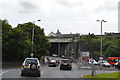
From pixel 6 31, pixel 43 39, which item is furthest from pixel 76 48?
pixel 6 31

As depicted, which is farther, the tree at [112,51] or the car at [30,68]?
the tree at [112,51]

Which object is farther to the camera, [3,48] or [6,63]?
[6,63]

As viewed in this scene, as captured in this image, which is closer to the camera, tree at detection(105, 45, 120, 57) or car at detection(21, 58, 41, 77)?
car at detection(21, 58, 41, 77)

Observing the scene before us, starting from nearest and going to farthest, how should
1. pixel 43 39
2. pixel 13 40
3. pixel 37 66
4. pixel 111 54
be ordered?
pixel 37 66 → pixel 13 40 → pixel 43 39 → pixel 111 54

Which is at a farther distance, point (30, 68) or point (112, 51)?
point (112, 51)

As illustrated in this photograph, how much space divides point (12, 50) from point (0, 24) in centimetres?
501

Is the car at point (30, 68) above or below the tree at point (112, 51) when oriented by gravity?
below

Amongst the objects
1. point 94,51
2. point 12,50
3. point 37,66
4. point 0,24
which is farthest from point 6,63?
point 94,51

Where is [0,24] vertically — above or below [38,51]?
above

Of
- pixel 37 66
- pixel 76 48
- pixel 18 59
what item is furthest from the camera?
pixel 76 48

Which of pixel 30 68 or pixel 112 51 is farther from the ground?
pixel 112 51

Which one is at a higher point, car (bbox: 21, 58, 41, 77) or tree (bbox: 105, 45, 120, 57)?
tree (bbox: 105, 45, 120, 57)

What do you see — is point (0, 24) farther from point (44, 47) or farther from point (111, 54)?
point (111, 54)

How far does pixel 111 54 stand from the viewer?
88.9 metres
